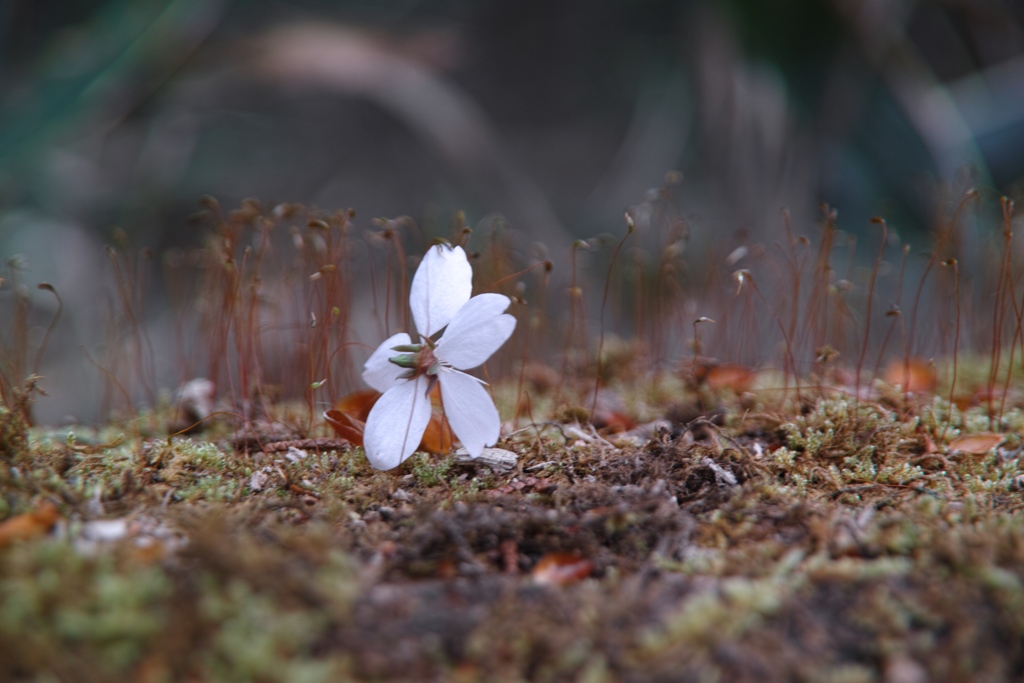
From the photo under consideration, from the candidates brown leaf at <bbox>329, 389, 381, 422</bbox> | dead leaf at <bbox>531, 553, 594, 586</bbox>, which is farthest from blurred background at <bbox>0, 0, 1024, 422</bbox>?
dead leaf at <bbox>531, 553, 594, 586</bbox>

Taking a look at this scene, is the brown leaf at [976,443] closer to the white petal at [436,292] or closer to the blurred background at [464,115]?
the white petal at [436,292]

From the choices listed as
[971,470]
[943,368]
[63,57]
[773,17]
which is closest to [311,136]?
[63,57]

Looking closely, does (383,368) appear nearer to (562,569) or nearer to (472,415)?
(472,415)

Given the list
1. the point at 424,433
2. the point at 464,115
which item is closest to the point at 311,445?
the point at 424,433

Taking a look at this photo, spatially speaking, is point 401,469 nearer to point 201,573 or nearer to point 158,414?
point 201,573

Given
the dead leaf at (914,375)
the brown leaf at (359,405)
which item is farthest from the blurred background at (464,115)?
the brown leaf at (359,405)

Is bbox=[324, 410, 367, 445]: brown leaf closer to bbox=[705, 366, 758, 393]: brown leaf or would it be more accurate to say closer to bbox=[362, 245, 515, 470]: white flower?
bbox=[362, 245, 515, 470]: white flower
